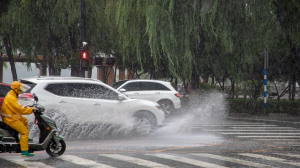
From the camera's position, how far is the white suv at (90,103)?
42.9 feet

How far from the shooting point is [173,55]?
20.7m

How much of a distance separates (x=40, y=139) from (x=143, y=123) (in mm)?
5064

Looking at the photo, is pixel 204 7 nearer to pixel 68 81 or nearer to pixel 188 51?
pixel 188 51

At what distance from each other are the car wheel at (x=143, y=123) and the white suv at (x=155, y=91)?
7.67 m

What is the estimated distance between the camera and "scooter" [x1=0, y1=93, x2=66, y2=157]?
9.05 meters

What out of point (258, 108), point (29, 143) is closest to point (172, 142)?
point (29, 143)

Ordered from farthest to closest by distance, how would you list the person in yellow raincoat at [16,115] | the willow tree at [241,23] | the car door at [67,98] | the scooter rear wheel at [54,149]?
1. the willow tree at [241,23]
2. the car door at [67,98]
3. the scooter rear wheel at [54,149]
4. the person in yellow raincoat at [16,115]

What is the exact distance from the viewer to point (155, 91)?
22.2m

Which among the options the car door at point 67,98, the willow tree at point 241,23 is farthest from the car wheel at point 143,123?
the willow tree at point 241,23

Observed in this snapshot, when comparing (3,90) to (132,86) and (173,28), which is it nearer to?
(132,86)

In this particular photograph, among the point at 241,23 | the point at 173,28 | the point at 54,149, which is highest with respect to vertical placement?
the point at 241,23

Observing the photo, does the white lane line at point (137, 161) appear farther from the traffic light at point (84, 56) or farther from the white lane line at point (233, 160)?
the traffic light at point (84, 56)

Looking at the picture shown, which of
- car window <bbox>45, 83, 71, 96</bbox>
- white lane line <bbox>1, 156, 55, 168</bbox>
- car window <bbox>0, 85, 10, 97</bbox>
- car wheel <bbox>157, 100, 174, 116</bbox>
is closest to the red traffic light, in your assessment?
car wheel <bbox>157, 100, 174, 116</bbox>

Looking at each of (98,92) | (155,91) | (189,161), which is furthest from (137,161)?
(155,91)
